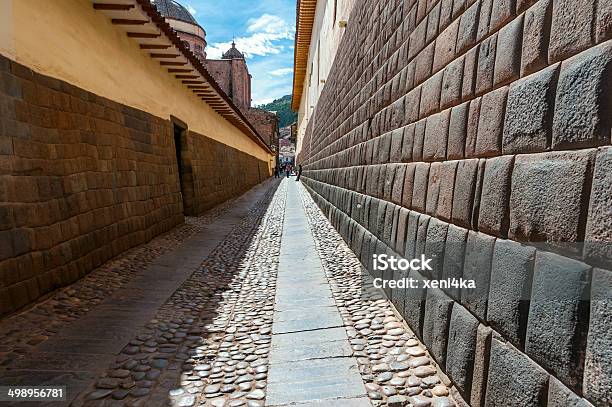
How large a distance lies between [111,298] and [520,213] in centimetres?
358

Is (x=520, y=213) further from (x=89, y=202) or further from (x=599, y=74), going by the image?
(x=89, y=202)

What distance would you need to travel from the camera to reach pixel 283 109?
105062 mm

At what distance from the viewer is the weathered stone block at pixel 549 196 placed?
127cm

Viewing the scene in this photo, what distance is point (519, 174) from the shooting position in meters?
1.60

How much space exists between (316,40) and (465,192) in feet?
54.5

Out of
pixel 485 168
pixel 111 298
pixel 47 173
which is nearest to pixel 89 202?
pixel 47 173

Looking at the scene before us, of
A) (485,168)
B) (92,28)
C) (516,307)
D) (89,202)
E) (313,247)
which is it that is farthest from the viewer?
(313,247)

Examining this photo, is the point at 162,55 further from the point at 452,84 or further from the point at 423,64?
the point at 452,84

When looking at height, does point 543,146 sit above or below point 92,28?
below

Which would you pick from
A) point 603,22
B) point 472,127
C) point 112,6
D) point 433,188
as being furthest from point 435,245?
point 112,6

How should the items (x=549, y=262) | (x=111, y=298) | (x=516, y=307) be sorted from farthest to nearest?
(x=111, y=298), (x=516, y=307), (x=549, y=262)

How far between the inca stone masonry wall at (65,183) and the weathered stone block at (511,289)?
3.49 m

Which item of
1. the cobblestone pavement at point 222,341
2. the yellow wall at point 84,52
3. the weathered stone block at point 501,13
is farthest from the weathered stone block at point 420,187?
the yellow wall at point 84,52

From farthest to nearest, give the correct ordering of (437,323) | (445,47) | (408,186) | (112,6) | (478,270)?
(112,6), (408,186), (445,47), (437,323), (478,270)
